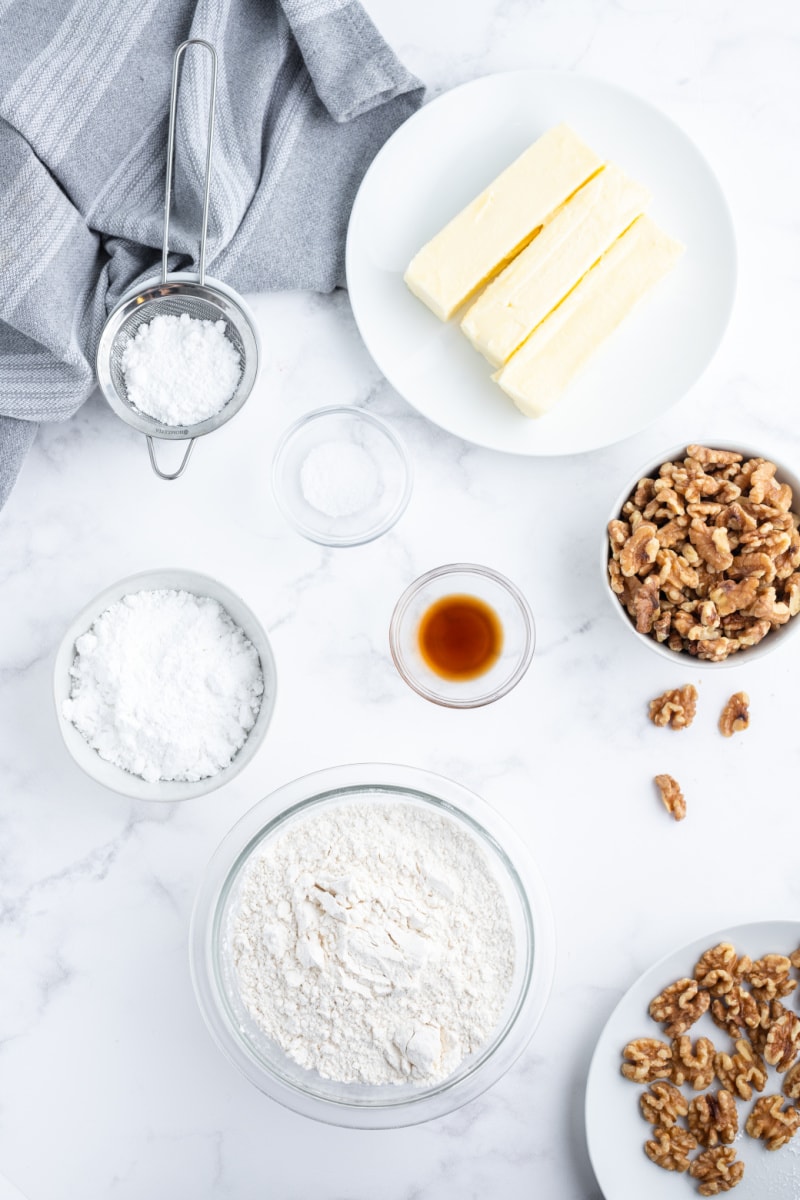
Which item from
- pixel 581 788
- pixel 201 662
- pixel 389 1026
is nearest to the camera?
pixel 389 1026

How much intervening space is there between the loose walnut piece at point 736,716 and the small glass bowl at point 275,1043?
0.42m

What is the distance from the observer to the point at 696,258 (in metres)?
1.55

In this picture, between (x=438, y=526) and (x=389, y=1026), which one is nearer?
(x=389, y=1026)

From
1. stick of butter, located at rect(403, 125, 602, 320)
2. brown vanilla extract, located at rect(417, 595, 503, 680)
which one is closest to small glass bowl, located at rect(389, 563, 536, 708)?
Result: brown vanilla extract, located at rect(417, 595, 503, 680)

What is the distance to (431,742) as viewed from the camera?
5.29 feet

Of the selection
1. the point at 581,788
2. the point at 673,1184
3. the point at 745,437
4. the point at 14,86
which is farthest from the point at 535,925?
the point at 14,86

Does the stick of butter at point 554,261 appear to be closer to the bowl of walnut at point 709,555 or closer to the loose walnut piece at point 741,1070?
the bowl of walnut at point 709,555

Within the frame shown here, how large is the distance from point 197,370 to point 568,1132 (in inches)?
58.3

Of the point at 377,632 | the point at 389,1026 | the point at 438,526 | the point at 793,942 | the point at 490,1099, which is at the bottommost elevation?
the point at 490,1099

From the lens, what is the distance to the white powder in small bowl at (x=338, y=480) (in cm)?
162

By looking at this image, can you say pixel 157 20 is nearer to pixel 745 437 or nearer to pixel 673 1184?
pixel 745 437

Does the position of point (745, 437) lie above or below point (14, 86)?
below

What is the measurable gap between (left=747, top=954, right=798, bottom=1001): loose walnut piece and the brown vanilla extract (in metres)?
0.69

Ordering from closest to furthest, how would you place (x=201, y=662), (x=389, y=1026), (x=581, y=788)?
1. (x=389, y=1026)
2. (x=201, y=662)
3. (x=581, y=788)
